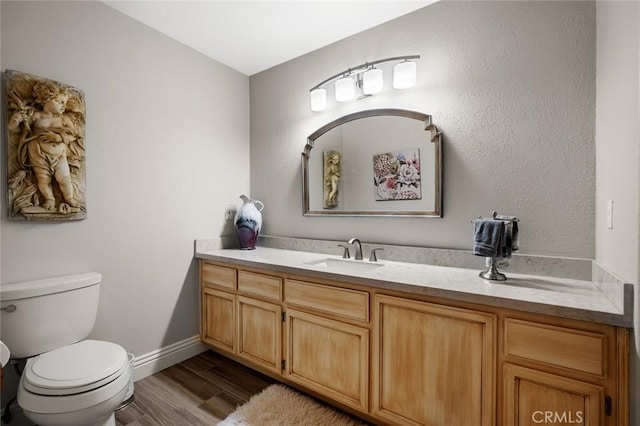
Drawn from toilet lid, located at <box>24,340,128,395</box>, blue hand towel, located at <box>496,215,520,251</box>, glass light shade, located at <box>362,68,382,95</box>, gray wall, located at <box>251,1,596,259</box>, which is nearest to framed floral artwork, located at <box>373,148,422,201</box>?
gray wall, located at <box>251,1,596,259</box>

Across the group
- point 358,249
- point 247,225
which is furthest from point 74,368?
point 358,249

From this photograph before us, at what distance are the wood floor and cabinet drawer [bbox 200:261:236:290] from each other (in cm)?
63

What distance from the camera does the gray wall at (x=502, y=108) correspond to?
148 centimetres

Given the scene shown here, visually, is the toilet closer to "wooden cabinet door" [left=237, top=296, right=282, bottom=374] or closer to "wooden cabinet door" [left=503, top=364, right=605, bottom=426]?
"wooden cabinet door" [left=237, top=296, right=282, bottom=374]

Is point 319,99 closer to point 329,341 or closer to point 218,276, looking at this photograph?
point 218,276

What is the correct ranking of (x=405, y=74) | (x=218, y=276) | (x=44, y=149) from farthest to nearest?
(x=218, y=276), (x=405, y=74), (x=44, y=149)

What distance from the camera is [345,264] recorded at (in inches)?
82.6

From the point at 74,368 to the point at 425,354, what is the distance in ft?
5.30

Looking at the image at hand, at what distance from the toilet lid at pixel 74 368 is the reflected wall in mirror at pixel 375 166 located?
61.5 inches

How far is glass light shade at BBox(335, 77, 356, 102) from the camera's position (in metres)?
2.19

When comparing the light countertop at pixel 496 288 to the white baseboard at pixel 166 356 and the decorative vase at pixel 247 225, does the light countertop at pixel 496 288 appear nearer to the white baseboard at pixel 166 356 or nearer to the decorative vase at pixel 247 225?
the decorative vase at pixel 247 225

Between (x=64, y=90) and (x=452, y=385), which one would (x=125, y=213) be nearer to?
(x=64, y=90)

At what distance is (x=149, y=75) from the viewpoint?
2145 mm

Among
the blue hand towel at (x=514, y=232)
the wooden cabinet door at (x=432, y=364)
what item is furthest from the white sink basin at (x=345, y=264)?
the blue hand towel at (x=514, y=232)
